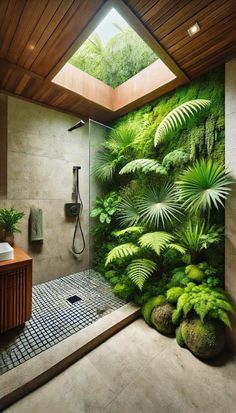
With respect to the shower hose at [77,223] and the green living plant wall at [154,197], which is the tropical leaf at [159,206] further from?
the shower hose at [77,223]

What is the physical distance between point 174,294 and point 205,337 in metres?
0.44

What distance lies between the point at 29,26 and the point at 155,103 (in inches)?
68.9

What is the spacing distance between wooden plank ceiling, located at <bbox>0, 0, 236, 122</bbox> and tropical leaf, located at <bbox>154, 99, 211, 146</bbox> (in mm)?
438

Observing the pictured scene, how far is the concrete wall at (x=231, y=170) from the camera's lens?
1836mm

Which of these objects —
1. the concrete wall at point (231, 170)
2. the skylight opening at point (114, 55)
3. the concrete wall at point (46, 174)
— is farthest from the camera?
the concrete wall at point (46, 174)

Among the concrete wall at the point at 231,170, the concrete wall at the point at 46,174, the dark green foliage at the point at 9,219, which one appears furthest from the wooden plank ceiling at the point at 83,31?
the dark green foliage at the point at 9,219

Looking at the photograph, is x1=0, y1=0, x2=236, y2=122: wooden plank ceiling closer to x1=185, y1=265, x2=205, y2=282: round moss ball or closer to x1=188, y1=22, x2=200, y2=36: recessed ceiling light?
x1=188, y1=22, x2=200, y2=36: recessed ceiling light

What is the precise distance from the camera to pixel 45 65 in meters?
2.04

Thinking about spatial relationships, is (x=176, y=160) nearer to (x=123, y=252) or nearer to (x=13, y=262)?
(x=123, y=252)

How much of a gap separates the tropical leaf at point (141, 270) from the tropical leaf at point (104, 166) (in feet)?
4.84

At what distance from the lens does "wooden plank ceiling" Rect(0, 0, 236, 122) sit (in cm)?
145

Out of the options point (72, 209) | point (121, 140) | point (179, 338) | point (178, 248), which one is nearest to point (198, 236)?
point (178, 248)

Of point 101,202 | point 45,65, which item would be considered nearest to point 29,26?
point 45,65

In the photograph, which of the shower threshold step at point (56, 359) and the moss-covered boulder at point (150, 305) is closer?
the shower threshold step at point (56, 359)
